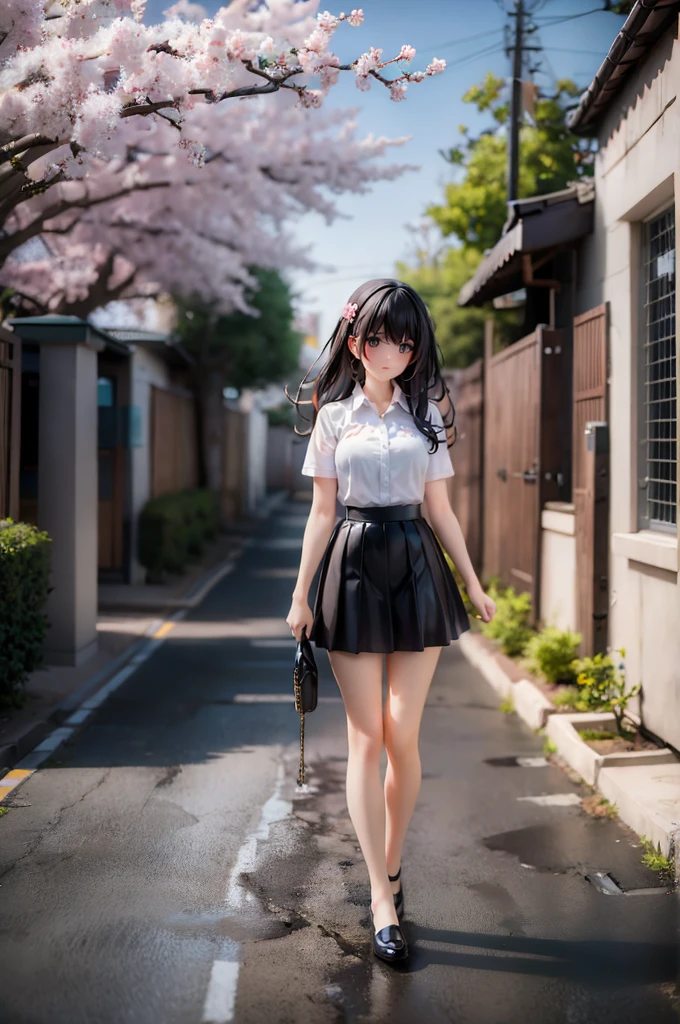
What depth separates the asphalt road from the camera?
336cm

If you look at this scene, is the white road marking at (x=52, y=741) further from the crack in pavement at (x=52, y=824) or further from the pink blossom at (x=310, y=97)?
the pink blossom at (x=310, y=97)

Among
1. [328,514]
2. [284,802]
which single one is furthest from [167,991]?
[284,802]

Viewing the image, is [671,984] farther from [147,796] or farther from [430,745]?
[430,745]

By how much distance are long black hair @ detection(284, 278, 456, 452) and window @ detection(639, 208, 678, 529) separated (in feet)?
8.44

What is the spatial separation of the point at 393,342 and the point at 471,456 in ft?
32.3

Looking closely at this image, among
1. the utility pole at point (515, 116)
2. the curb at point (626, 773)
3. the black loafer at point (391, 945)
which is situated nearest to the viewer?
the black loafer at point (391, 945)

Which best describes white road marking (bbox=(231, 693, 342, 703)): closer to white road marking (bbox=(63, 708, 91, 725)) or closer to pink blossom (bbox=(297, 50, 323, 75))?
white road marking (bbox=(63, 708, 91, 725))

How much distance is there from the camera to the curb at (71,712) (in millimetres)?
6023

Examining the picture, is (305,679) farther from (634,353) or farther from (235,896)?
(634,353)

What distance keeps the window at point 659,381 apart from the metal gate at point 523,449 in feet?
7.79

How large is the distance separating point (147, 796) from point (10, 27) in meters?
3.99

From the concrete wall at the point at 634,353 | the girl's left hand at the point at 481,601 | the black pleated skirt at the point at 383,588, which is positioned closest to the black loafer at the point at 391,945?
the black pleated skirt at the point at 383,588

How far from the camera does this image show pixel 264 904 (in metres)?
4.11

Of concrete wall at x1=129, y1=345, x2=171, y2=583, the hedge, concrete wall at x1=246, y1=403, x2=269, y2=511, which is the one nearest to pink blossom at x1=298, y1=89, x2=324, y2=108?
concrete wall at x1=129, y1=345, x2=171, y2=583
